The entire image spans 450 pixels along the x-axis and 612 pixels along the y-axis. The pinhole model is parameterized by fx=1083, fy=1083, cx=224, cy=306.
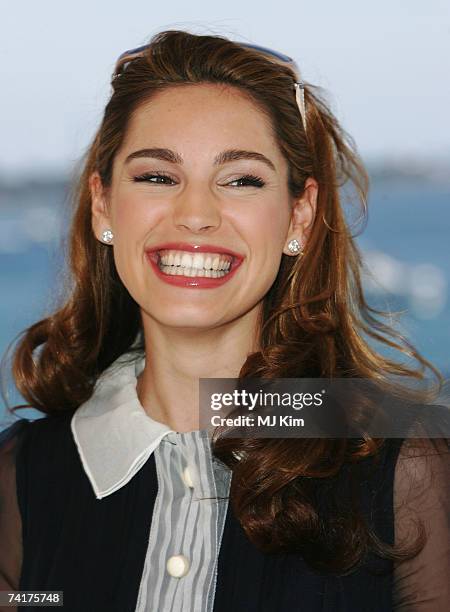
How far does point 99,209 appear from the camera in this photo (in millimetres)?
1659

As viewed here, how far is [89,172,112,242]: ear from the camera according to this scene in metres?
1.65

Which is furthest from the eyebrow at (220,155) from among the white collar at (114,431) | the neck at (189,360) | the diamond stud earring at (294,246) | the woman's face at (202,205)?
the white collar at (114,431)

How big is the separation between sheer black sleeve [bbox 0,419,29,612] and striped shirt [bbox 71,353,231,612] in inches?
4.5

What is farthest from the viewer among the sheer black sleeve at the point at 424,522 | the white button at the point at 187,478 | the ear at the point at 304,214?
the ear at the point at 304,214

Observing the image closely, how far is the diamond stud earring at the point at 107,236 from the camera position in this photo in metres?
1.65

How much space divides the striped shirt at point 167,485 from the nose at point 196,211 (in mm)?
294

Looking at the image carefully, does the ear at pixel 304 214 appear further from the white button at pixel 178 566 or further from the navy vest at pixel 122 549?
the white button at pixel 178 566

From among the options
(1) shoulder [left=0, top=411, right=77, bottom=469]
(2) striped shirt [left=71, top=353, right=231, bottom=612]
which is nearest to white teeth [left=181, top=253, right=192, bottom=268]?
(2) striped shirt [left=71, top=353, right=231, bottom=612]

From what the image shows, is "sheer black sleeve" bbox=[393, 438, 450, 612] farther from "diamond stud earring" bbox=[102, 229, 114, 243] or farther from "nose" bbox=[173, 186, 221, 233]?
"diamond stud earring" bbox=[102, 229, 114, 243]

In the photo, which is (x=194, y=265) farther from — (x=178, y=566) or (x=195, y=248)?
(x=178, y=566)

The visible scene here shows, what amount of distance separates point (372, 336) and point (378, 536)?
14.0 inches

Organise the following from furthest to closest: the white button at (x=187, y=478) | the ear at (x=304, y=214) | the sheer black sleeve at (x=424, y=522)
Result: the ear at (x=304, y=214) → the white button at (x=187, y=478) → the sheer black sleeve at (x=424, y=522)

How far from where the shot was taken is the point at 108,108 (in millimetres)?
1678

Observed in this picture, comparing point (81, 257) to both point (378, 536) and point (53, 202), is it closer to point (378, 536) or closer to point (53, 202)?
point (53, 202)
